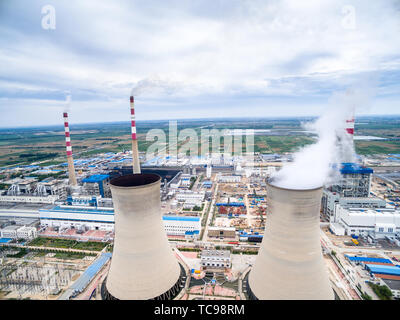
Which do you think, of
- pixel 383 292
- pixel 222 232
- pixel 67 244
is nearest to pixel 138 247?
pixel 222 232

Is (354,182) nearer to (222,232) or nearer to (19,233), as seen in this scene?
(222,232)

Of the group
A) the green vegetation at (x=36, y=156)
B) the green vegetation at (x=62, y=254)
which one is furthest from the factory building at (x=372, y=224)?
the green vegetation at (x=36, y=156)

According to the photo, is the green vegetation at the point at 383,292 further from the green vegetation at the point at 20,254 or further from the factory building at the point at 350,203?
the green vegetation at the point at 20,254

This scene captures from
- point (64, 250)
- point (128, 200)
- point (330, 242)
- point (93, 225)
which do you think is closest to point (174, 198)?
point (93, 225)

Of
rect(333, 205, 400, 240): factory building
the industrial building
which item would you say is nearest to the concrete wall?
rect(333, 205, 400, 240): factory building

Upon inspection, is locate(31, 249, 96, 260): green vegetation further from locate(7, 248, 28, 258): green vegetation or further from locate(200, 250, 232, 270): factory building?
locate(200, 250, 232, 270): factory building
